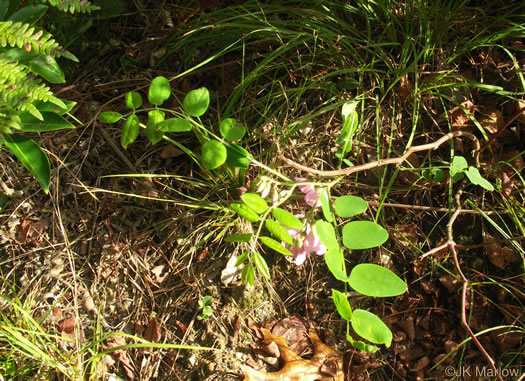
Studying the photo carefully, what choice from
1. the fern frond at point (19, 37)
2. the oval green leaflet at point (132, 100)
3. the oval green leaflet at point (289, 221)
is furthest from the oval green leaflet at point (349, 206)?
the fern frond at point (19, 37)

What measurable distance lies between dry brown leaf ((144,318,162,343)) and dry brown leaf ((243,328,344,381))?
0.36m

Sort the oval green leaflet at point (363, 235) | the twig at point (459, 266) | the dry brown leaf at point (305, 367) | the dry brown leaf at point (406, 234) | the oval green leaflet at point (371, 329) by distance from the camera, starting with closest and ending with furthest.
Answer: the oval green leaflet at point (371, 329), the oval green leaflet at point (363, 235), the twig at point (459, 266), the dry brown leaf at point (305, 367), the dry brown leaf at point (406, 234)

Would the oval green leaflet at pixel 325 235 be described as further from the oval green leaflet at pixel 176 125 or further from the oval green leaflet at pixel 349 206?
the oval green leaflet at pixel 176 125

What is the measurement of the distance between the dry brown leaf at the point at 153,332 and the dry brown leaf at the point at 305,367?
1.20 ft

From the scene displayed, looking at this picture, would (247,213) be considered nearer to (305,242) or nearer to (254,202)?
(254,202)

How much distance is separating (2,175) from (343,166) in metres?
1.43

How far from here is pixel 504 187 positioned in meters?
1.81

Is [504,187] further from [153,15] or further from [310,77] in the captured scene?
[153,15]

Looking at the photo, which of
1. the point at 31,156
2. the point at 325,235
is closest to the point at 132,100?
the point at 31,156

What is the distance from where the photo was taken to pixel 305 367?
1735mm

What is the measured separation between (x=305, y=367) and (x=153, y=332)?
612 mm

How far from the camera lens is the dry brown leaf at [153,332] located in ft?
5.89

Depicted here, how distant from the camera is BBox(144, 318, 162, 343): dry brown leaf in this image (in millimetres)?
1795

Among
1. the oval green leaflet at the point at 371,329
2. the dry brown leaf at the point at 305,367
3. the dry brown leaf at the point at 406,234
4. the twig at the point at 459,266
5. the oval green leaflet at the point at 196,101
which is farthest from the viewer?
the dry brown leaf at the point at 406,234
